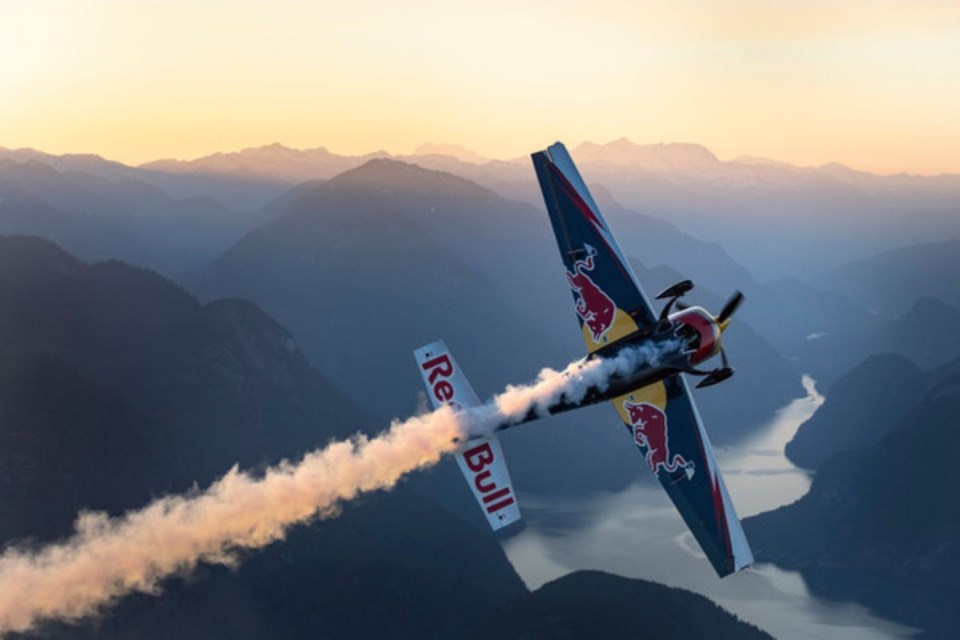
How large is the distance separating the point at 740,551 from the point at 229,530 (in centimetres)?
2848

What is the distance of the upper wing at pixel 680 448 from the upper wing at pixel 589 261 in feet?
13.6

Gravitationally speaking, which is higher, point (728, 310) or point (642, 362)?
point (728, 310)

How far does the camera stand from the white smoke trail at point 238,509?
42438 millimetres

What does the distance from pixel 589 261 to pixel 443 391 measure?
13.5m

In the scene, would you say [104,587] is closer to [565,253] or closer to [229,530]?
[229,530]

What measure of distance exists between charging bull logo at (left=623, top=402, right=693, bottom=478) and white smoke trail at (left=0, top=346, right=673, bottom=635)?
3918mm

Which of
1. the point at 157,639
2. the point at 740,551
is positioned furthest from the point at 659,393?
the point at 157,639

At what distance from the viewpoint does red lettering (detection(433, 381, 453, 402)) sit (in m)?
42.4

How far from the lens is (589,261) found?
163 feet

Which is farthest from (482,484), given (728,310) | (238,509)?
(728,310)

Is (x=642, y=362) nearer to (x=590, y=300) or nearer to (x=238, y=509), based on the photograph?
(x=590, y=300)

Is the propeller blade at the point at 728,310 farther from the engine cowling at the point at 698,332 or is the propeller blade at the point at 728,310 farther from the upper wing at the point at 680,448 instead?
the upper wing at the point at 680,448

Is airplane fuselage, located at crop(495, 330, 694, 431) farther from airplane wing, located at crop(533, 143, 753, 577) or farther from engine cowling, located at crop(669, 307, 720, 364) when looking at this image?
airplane wing, located at crop(533, 143, 753, 577)

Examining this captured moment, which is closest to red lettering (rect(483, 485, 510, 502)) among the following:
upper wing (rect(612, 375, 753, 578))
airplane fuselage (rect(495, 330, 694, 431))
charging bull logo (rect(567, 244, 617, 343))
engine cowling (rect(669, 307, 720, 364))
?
airplane fuselage (rect(495, 330, 694, 431))
